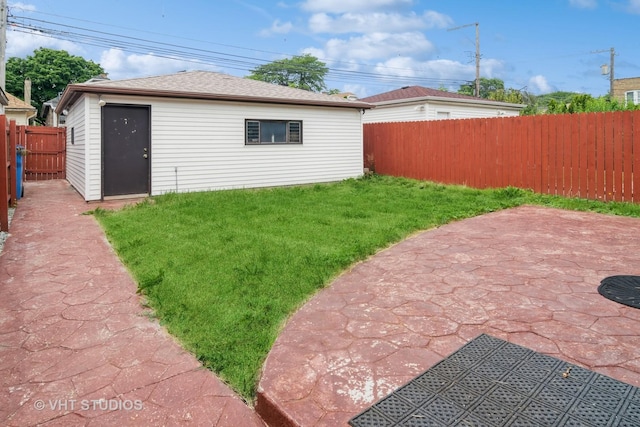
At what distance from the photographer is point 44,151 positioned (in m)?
13.1

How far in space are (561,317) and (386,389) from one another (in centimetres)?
156

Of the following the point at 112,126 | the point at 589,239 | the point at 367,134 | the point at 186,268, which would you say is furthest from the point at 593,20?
the point at 186,268

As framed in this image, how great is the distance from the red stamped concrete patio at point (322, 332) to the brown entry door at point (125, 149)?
13.1 ft

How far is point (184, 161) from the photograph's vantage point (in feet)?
30.5

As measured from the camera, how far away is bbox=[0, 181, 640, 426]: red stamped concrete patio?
1.95 meters

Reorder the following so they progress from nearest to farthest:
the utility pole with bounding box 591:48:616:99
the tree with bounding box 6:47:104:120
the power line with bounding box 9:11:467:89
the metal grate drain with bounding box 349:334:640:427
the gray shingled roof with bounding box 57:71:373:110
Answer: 1. the metal grate drain with bounding box 349:334:640:427
2. the gray shingled roof with bounding box 57:71:373:110
3. the power line with bounding box 9:11:467:89
4. the utility pole with bounding box 591:48:616:99
5. the tree with bounding box 6:47:104:120

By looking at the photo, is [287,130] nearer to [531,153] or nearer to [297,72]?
[531,153]

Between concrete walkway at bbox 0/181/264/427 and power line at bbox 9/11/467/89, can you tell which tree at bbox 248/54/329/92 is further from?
concrete walkway at bbox 0/181/264/427

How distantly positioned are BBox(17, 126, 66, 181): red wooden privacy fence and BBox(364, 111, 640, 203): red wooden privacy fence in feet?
35.1

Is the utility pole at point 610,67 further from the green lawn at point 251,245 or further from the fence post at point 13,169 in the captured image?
the fence post at point 13,169

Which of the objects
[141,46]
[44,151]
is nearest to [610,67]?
[141,46]

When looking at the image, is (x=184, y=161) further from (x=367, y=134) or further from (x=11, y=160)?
(x=367, y=134)

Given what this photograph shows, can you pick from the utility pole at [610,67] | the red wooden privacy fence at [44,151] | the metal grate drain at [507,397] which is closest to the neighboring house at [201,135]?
the red wooden privacy fence at [44,151]

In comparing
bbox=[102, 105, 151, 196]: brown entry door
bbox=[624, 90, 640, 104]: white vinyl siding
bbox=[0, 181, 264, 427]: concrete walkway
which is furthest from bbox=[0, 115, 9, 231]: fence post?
bbox=[624, 90, 640, 104]: white vinyl siding
